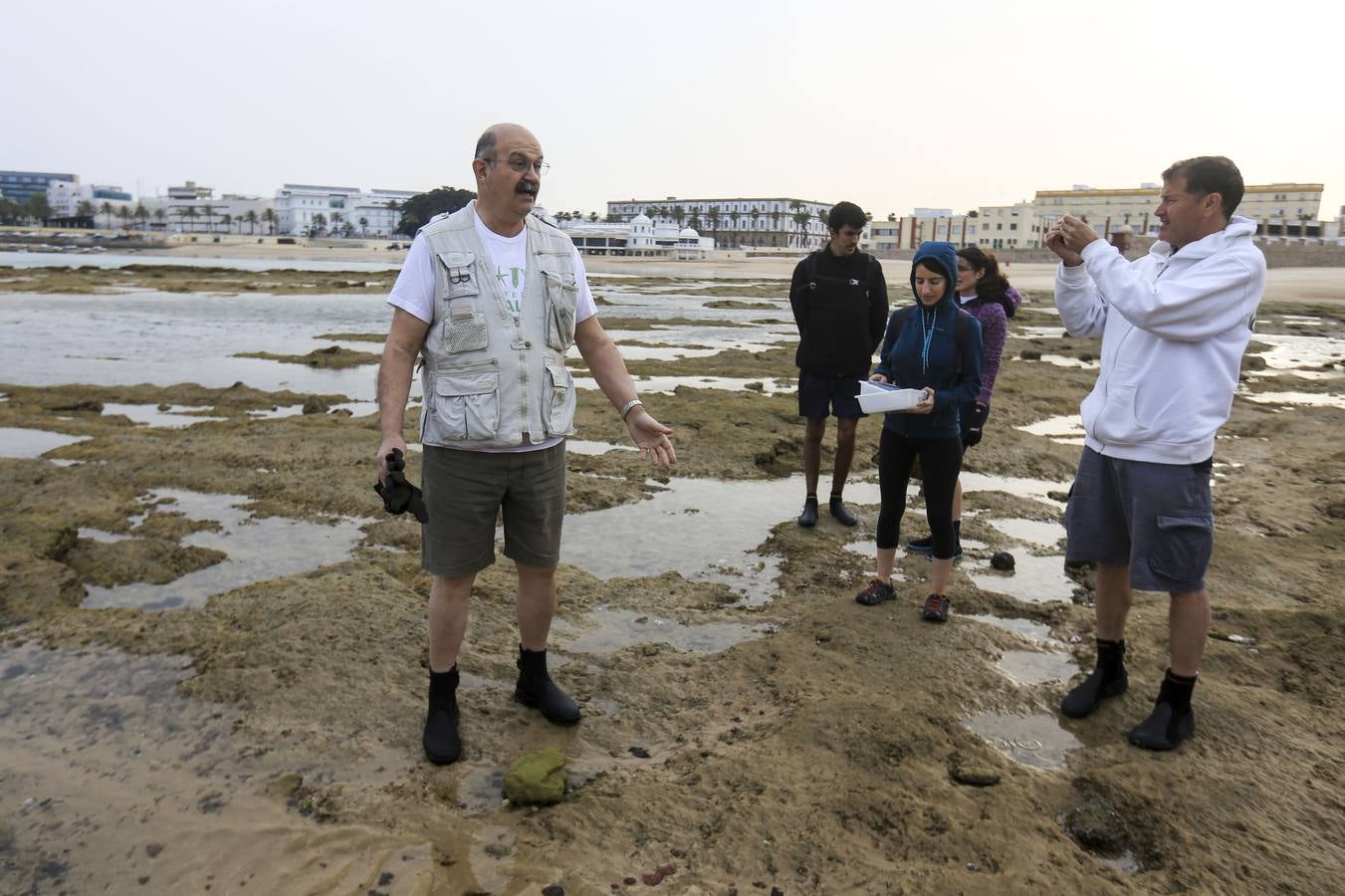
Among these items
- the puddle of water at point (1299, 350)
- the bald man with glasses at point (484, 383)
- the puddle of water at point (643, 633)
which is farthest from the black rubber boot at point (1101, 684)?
the puddle of water at point (1299, 350)

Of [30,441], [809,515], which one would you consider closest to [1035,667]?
[809,515]

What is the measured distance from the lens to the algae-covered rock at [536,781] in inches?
124

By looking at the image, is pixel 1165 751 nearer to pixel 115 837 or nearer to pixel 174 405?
pixel 115 837

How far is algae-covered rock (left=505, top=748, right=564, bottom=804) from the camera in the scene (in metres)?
3.15

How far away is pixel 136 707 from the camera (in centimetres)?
373

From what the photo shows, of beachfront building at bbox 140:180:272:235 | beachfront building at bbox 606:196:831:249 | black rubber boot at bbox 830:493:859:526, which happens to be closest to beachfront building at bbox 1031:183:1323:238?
beachfront building at bbox 606:196:831:249

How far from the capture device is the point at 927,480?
484 cm

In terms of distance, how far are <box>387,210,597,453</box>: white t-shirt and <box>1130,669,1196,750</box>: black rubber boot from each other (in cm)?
253

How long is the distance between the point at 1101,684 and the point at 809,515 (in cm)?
272

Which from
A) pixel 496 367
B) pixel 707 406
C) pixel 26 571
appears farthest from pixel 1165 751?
pixel 707 406

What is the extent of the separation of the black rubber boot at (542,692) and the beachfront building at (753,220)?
147m

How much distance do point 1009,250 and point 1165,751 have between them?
104036 mm

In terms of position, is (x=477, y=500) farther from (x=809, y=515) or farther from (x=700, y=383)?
(x=700, y=383)

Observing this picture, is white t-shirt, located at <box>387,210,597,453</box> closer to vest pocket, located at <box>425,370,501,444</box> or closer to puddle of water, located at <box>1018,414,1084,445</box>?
vest pocket, located at <box>425,370,501,444</box>
